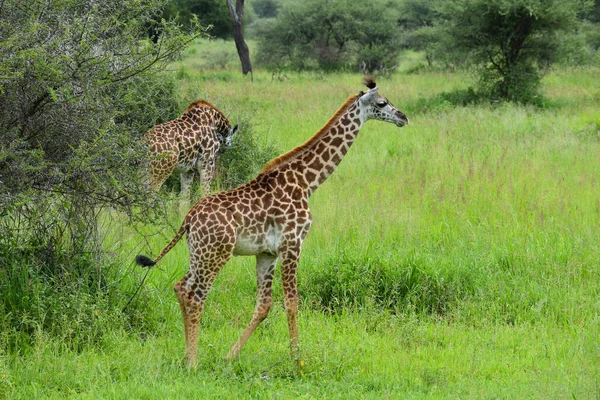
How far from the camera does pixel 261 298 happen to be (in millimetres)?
6352

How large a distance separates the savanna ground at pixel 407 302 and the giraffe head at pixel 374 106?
5.48ft

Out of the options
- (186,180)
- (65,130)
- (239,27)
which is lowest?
(186,180)

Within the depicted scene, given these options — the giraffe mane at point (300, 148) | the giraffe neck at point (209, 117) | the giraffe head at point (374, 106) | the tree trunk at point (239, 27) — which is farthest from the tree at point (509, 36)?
the giraffe mane at point (300, 148)

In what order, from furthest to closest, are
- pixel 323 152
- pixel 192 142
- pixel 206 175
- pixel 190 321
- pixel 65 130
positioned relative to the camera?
pixel 206 175 < pixel 192 142 < pixel 323 152 < pixel 65 130 < pixel 190 321

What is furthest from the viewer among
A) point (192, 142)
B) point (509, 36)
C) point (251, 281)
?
point (509, 36)

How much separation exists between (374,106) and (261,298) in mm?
1959

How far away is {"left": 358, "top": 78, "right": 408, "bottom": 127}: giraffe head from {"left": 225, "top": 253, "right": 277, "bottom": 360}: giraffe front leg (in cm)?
152

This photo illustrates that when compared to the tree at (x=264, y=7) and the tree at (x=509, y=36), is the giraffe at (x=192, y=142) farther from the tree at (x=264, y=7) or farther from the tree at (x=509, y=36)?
the tree at (x=264, y=7)

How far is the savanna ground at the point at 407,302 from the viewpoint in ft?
19.2

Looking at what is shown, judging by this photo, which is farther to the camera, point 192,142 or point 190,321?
point 192,142

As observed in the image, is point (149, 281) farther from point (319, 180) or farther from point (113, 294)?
point (319, 180)

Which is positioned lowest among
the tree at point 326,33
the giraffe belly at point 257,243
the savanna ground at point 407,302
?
the savanna ground at point 407,302

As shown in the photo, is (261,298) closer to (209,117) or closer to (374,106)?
(374,106)

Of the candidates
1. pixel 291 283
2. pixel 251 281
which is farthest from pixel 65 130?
pixel 251 281
